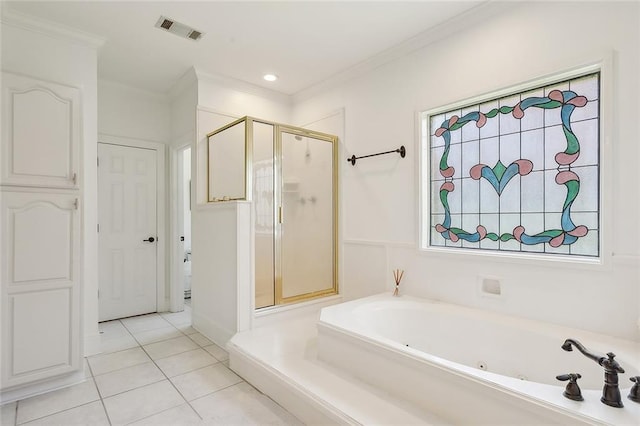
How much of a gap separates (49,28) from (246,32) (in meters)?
1.52

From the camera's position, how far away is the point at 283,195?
10.5 feet

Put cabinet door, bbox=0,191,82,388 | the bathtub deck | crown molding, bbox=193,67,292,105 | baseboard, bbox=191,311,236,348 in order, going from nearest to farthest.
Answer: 1. the bathtub deck
2. cabinet door, bbox=0,191,82,388
3. baseboard, bbox=191,311,236,348
4. crown molding, bbox=193,67,292,105

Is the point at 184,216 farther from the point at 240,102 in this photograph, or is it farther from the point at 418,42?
the point at 418,42

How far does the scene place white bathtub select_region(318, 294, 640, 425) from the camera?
51.2 inches

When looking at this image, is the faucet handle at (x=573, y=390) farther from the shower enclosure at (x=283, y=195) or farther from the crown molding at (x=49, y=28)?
the crown molding at (x=49, y=28)

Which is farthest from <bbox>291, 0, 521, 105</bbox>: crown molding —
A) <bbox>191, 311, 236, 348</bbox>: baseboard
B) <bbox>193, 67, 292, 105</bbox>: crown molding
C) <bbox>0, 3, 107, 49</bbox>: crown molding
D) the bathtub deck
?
<bbox>191, 311, 236, 348</bbox>: baseboard

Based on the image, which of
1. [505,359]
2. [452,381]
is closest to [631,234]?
[505,359]

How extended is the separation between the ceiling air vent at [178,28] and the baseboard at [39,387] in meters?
2.64

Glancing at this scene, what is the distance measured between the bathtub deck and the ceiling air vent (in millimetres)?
2507

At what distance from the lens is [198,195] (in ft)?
11.1

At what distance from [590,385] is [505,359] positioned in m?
0.42

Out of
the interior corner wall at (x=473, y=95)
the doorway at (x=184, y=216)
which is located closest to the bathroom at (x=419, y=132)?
the interior corner wall at (x=473, y=95)

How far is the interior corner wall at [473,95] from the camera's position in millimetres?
1809

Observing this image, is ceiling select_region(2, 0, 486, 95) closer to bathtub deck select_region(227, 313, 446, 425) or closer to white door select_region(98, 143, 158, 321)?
white door select_region(98, 143, 158, 321)
